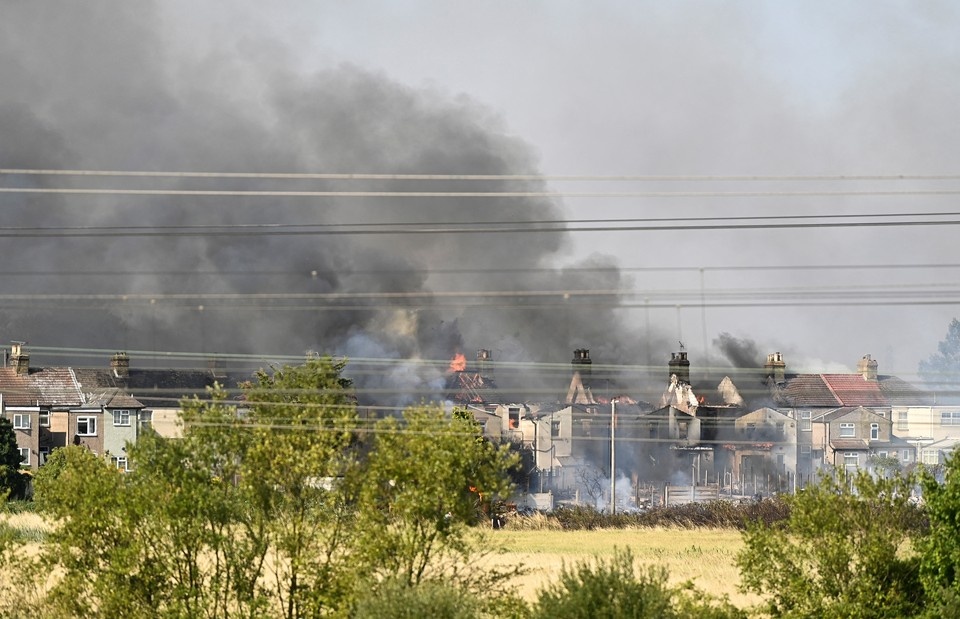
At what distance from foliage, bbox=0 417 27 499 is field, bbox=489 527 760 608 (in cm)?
2783

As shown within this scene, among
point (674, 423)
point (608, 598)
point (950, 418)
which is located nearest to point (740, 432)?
point (674, 423)

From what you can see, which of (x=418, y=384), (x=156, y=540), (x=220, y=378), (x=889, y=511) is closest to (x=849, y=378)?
(x=418, y=384)

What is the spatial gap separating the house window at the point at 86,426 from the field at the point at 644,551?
3821cm

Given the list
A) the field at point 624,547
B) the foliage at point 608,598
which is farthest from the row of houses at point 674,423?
the foliage at point 608,598

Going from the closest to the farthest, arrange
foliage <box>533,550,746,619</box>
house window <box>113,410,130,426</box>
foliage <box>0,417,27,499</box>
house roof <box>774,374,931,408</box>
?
foliage <box>533,550,746,619</box> < foliage <box>0,417,27,499</box> < house roof <box>774,374,931,408</box> < house window <box>113,410,130,426</box>

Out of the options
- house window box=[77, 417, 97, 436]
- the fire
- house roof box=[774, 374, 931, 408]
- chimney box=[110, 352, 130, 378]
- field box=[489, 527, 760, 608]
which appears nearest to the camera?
field box=[489, 527, 760, 608]

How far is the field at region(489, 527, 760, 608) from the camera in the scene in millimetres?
41812

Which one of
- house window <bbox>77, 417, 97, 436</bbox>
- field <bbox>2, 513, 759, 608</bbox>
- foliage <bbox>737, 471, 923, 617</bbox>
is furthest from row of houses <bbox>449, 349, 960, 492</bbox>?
foliage <bbox>737, 471, 923, 617</bbox>

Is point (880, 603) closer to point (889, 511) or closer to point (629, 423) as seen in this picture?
point (889, 511)

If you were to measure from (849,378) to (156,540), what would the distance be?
224ft

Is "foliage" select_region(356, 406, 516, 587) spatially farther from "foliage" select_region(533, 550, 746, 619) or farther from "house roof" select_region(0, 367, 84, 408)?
"house roof" select_region(0, 367, 84, 408)

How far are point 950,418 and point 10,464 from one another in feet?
208

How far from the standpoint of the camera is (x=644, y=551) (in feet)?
170

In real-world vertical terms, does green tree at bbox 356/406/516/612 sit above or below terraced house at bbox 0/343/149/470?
below
